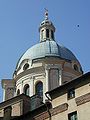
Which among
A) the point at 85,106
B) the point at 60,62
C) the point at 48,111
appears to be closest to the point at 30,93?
the point at 60,62

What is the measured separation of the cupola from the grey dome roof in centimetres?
242

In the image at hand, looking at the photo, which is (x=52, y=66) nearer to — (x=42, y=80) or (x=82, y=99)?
(x=42, y=80)

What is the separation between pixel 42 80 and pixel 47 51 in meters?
5.37

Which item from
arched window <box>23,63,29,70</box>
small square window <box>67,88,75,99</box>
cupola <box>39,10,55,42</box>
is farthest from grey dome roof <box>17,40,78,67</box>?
small square window <box>67,88,75,99</box>

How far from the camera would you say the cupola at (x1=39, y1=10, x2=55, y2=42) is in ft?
207

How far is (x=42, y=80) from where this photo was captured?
54.5 meters

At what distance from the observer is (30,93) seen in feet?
179

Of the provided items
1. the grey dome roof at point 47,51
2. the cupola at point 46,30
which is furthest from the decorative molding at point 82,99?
the cupola at point 46,30

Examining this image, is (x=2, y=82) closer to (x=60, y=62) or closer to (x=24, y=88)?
(x=24, y=88)

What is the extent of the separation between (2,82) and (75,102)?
26.1 metres

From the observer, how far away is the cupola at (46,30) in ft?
207

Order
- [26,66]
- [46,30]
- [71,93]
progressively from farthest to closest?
[46,30]
[26,66]
[71,93]

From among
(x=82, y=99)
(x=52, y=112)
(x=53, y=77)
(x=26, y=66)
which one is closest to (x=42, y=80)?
(x=53, y=77)

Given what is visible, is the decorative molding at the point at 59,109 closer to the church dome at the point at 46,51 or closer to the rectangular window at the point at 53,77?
the rectangular window at the point at 53,77
